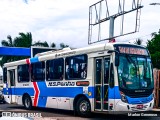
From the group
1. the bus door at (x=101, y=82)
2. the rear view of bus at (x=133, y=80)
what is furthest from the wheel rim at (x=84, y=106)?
the rear view of bus at (x=133, y=80)

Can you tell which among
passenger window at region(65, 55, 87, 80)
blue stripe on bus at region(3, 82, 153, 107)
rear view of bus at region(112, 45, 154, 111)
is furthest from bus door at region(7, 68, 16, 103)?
rear view of bus at region(112, 45, 154, 111)

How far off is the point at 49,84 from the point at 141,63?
5246mm

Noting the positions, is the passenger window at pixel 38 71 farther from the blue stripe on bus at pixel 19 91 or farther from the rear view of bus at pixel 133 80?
the rear view of bus at pixel 133 80

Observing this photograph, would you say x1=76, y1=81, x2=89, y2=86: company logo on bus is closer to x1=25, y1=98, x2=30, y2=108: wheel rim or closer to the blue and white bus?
the blue and white bus

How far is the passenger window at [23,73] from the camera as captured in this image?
64.9 feet

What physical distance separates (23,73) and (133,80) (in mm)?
8535

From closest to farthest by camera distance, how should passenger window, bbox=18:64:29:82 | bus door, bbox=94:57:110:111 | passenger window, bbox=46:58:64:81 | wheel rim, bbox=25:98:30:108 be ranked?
bus door, bbox=94:57:110:111, passenger window, bbox=46:58:64:81, passenger window, bbox=18:64:29:82, wheel rim, bbox=25:98:30:108

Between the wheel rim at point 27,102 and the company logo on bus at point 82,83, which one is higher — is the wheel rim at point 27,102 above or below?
below

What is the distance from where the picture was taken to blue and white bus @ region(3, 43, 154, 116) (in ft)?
43.7

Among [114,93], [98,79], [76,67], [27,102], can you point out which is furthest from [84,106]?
[27,102]

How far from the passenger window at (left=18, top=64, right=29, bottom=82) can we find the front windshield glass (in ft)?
25.2

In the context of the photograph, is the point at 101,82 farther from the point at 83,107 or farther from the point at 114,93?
the point at 83,107

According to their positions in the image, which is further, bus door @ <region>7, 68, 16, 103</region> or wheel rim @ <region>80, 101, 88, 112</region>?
bus door @ <region>7, 68, 16, 103</region>

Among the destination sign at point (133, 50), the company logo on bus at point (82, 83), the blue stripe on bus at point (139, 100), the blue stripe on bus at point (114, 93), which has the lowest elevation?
the blue stripe on bus at point (139, 100)
